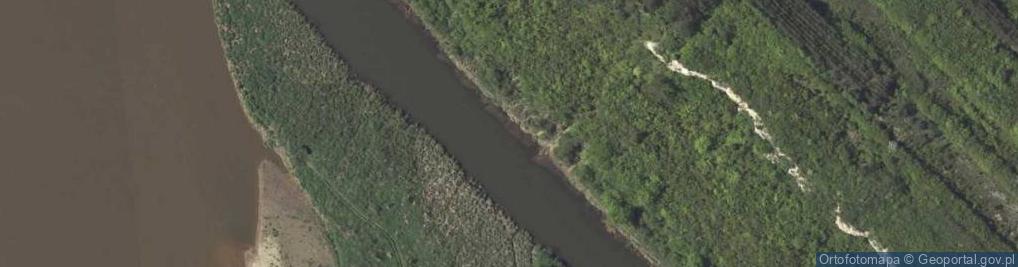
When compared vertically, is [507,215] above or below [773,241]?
below

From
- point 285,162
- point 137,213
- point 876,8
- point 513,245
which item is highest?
point 876,8

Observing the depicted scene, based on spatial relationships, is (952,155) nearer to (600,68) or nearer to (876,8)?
(876,8)

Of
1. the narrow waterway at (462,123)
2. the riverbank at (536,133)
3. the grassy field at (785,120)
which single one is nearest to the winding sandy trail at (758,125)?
the grassy field at (785,120)

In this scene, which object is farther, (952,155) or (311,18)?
(311,18)

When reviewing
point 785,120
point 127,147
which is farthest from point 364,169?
point 785,120

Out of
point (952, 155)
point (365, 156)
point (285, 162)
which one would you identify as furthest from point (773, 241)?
point (285, 162)

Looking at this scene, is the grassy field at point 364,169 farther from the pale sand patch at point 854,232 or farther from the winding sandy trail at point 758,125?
the pale sand patch at point 854,232
